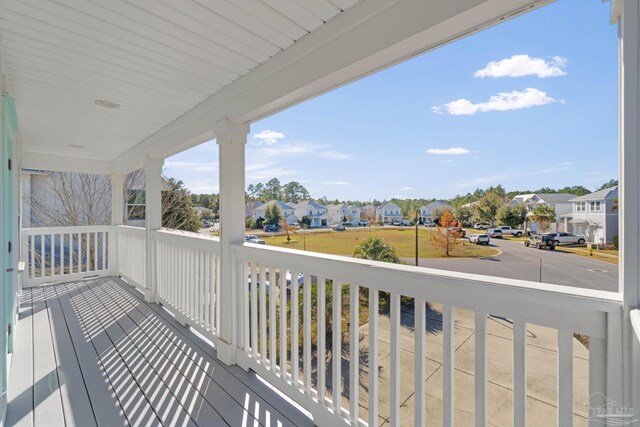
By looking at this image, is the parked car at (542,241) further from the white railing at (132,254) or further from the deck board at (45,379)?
the white railing at (132,254)

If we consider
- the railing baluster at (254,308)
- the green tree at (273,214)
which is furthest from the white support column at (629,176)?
the railing baluster at (254,308)

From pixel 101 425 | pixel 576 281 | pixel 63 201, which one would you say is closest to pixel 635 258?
pixel 576 281

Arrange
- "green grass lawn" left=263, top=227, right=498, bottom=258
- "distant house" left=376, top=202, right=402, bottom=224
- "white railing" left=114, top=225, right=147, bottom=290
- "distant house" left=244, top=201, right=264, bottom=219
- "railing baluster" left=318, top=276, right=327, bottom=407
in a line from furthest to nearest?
"white railing" left=114, top=225, right=147, bottom=290, "distant house" left=244, top=201, right=264, bottom=219, "railing baluster" left=318, top=276, right=327, bottom=407, "distant house" left=376, top=202, right=402, bottom=224, "green grass lawn" left=263, top=227, right=498, bottom=258

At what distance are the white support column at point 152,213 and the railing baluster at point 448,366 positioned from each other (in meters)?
4.16

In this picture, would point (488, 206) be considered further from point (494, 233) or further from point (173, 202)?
point (173, 202)

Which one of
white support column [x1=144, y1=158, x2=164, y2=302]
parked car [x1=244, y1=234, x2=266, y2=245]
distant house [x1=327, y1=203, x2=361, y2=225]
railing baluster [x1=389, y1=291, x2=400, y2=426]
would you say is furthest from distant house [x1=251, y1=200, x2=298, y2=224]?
white support column [x1=144, y1=158, x2=164, y2=302]

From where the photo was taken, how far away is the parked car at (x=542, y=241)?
1.09 meters

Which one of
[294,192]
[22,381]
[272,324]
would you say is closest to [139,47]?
[294,192]

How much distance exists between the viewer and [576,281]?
42.3 inches

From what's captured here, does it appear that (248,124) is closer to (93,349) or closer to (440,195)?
(440,195)

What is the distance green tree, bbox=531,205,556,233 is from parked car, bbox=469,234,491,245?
6.7 inches

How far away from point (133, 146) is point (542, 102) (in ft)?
17.9

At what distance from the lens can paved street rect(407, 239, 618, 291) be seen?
1.05 metres

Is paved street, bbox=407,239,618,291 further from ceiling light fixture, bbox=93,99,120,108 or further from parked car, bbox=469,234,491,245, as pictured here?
Answer: ceiling light fixture, bbox=93,99,120,108
